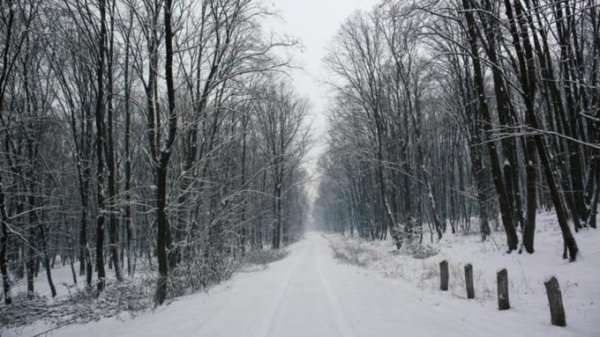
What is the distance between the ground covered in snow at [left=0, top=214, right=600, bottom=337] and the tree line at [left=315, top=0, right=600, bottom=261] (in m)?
1.35

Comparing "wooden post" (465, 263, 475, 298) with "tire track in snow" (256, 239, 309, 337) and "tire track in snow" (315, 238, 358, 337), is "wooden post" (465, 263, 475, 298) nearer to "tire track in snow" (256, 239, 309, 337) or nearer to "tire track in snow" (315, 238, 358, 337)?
"tire track in snow" (315, 238, 358, 337)

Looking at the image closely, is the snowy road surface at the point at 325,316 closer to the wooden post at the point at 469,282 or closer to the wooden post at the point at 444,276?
the wooden post at the point at 469,282

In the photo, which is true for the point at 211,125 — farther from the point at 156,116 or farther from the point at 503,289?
the point at 503,289

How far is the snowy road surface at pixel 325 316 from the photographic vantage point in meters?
6.23

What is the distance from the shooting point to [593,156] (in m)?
12.2

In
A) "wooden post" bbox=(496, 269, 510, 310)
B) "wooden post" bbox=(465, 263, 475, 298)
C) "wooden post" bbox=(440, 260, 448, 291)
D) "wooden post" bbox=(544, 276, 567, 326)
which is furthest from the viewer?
"wooden post" bbox=(440, 260, 448, 291)

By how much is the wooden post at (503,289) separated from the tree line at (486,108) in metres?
2.98

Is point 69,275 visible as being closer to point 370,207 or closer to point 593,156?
point 370,207

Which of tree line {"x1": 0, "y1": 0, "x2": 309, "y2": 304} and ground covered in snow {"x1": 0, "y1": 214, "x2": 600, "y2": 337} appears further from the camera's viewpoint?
tree line {"x1": 0, "y1": 0, "x2": 309, "y2": 304}

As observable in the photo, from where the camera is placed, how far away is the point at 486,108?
13781 millimetres

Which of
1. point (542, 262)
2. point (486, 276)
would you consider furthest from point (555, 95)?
point (486, 276)

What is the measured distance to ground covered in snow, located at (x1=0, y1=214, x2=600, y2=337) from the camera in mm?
6344

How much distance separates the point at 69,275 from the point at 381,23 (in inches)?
1270

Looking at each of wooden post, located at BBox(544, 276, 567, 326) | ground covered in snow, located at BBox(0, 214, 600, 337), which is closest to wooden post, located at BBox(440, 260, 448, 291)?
ground covered in snow, located at BBox(0, 214, 600, 337)
